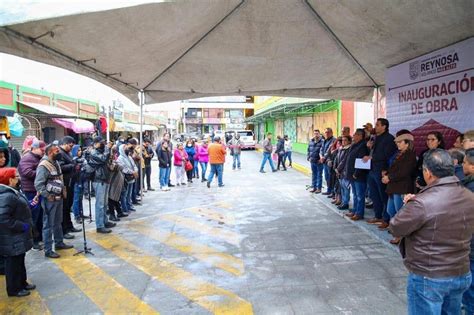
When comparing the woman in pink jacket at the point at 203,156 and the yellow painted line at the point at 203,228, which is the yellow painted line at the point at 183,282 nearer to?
the yellow painted line at the point at 203,228

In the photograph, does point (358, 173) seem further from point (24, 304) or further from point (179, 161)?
point (179, 161)

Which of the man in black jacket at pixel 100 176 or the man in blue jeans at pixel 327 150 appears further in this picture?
the man in blue jeans at pixel 327 150

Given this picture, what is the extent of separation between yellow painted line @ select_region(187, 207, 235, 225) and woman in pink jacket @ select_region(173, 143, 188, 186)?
151 inches

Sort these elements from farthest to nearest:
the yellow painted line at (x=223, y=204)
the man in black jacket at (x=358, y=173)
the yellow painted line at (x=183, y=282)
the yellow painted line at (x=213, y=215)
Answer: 1. the yellow painted line at (x=223, y=204)
2. the yellow painted line at (x=213, y=215)
3. the man in black jacket at (x=358, y=173)
4. the yellow painted line at (x=183, y=282)

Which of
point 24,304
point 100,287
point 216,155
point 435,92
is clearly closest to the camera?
point 24,304

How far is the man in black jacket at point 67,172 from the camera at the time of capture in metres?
5.94

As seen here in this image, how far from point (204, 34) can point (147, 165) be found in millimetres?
6225

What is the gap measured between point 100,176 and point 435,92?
589 cm

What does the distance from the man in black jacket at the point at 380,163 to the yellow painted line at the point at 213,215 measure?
2800 millimetres

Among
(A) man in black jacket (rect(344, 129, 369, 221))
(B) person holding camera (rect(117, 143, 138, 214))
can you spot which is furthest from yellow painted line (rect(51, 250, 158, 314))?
(A) man in black jacket (rect(344, 129, 369, 221))

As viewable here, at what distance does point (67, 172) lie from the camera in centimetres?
608

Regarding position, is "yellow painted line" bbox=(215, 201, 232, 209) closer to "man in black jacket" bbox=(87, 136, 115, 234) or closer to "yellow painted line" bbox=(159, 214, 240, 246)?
"yellow painted line" bbox=(159, 214, 240, 246)

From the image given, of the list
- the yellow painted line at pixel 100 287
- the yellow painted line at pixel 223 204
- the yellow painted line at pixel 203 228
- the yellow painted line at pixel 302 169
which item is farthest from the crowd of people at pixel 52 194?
the yellow painted line at pixel 302 169

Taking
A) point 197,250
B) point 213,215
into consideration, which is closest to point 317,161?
point 213,215
